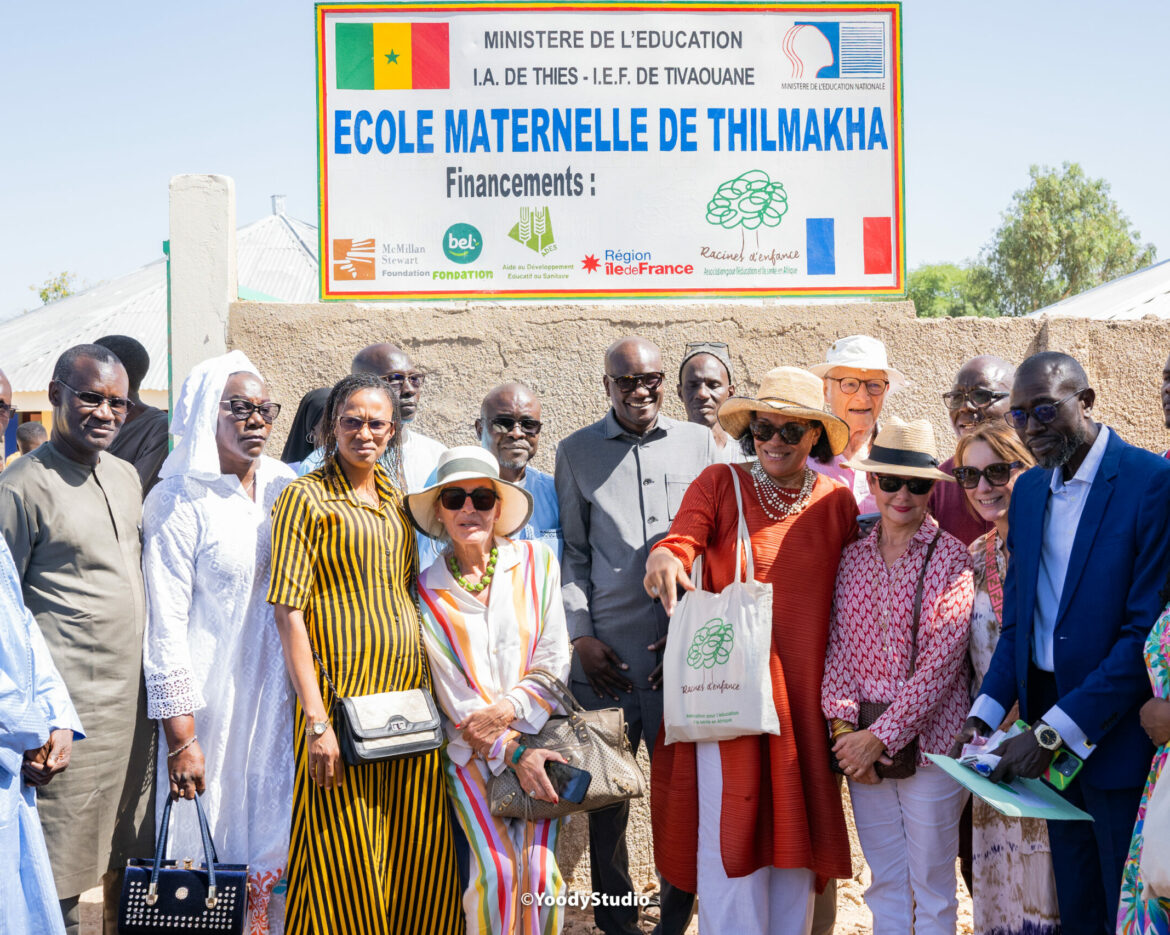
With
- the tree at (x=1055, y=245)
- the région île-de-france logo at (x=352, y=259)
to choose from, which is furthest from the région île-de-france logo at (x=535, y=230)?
the tree at (x=1055, y=245)

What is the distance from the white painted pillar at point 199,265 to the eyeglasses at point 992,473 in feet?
11.9

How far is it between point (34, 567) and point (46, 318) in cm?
2013

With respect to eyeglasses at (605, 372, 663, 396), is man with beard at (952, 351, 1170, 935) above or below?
below

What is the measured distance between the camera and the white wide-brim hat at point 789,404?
12.4 feet

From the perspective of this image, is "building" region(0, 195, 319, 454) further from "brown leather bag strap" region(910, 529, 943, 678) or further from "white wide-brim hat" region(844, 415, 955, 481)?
"brown leather bag strap" region(910, 529, 943, 678)

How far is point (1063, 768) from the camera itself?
3.19 meters

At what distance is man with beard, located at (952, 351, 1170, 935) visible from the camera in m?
3.12

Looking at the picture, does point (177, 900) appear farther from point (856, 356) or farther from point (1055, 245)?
point (1055, 245)

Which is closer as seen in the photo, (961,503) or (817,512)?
(817,512)

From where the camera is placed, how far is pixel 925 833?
3533mm

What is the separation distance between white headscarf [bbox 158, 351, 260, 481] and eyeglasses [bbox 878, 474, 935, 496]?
2347 millimetres

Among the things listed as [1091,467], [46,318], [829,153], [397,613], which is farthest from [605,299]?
[46,318]

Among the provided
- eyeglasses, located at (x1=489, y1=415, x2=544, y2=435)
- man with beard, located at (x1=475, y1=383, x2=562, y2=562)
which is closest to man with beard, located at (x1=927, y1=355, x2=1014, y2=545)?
man with beard, located at (x1=475, y1=383, x2=562, y2=562)

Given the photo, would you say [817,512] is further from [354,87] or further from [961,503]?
[354,87]
